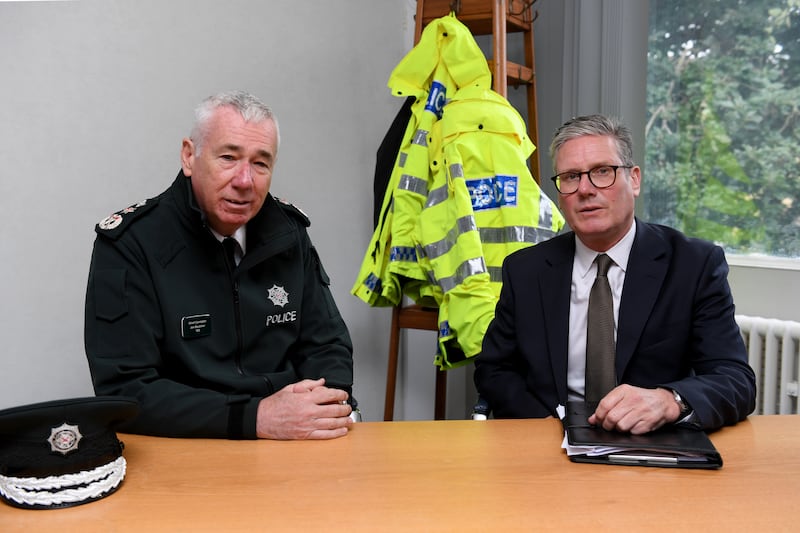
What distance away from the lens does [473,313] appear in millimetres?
2779

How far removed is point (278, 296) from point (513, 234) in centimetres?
111

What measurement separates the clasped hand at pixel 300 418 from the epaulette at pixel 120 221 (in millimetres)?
604

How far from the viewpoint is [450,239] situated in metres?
2.92

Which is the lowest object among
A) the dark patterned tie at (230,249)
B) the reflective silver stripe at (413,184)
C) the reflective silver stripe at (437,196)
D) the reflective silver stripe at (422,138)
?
the dark patterned tie at (230,249)

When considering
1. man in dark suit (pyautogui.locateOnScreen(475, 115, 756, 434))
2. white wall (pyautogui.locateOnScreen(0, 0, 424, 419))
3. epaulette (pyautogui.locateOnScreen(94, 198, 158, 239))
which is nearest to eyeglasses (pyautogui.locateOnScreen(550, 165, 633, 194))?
man in dark suit (pyautogui.locateOnScreen(475, 115, 756, 434))

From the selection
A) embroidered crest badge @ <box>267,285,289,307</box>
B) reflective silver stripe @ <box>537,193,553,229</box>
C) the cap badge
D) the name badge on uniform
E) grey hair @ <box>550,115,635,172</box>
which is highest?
grey hair @ <box>550,115,635,172</box>

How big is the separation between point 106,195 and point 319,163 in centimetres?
109

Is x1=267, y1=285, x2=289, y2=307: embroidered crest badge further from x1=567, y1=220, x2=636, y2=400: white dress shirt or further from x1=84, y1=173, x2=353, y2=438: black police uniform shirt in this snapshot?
x1=567, y1=220, x2=636, y2=400: white dress shirt

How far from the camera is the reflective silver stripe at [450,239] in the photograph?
2.84 metres

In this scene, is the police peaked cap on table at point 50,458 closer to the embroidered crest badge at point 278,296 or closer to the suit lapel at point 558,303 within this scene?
the embroidered crest badge at point 278,296

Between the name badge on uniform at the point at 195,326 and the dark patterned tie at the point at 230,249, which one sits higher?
the dark patterned tie at the point at 230,249

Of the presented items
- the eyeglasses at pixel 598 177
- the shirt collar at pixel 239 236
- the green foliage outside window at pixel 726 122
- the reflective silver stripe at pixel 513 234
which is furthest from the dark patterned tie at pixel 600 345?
the green foliage outside window at pixel 726 122

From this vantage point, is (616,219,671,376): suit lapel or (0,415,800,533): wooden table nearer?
(0,415,800,533): wooden table

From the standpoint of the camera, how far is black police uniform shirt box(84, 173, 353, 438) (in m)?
1.73
